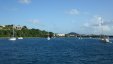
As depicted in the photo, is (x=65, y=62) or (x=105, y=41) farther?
(x=105, y=41)

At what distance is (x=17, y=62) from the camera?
57.1 m

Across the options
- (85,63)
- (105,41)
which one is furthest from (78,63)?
(105,41)

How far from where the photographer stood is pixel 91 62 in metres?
56.5

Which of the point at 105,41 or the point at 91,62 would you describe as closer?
the point at 91,62

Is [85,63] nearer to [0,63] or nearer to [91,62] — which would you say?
[91,62]

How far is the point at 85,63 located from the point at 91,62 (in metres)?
1.96

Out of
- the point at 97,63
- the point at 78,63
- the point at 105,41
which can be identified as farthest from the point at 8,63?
the point at 105,41

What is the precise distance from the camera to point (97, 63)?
54344 mm

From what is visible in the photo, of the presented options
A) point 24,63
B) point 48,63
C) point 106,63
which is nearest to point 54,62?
point 48,63

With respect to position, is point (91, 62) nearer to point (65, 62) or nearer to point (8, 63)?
point (65, 62)

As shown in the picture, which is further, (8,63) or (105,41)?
(105,41)

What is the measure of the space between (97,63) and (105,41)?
119179 mm

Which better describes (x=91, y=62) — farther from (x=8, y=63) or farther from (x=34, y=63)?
(x=8, y=63)

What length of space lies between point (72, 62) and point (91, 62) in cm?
355
